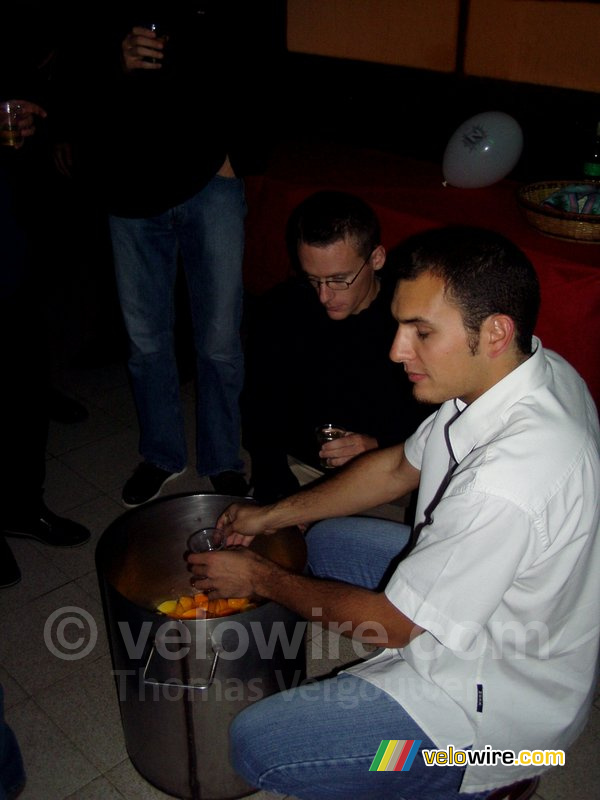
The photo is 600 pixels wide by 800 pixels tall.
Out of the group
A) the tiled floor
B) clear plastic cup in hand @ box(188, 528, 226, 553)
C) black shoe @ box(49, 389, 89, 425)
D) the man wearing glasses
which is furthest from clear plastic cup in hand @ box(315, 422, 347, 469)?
black shoe @ box(49, 389, 89, 425)

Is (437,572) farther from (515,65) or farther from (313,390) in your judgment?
(515,65)

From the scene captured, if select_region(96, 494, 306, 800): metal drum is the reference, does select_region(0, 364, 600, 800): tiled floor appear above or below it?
below

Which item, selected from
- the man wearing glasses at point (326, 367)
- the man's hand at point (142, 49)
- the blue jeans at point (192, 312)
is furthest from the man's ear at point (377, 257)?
the man's hand at point (142, 49)

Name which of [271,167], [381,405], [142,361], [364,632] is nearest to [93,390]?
[142,361]

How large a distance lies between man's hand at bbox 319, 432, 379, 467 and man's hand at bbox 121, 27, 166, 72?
108 centimetres

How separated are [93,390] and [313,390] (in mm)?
1460

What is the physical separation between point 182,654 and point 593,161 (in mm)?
2307

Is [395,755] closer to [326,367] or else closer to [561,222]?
[326,367]

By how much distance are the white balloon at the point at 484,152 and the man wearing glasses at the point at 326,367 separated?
1043 mm

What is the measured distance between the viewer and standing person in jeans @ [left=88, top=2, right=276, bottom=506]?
1963 mm

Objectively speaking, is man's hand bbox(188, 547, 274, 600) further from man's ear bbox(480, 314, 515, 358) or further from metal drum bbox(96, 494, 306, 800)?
man's ear bbox(480, 314, 515, 358)

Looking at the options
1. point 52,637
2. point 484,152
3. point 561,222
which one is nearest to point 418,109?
point 484,152

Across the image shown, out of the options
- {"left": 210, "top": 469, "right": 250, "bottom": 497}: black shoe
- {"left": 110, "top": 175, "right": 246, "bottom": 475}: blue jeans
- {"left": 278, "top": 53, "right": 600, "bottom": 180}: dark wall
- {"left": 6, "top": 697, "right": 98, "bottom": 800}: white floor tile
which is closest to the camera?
{"left": 6, "top": 697, "right": 98, "bottom": 800}: white floor tile

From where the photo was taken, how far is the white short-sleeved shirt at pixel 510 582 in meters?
0.98
